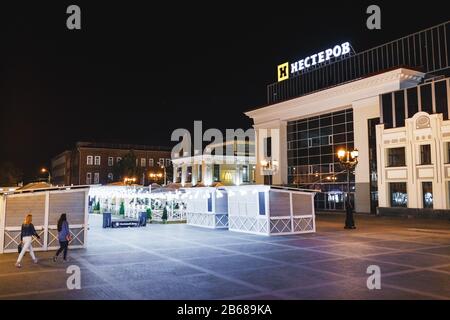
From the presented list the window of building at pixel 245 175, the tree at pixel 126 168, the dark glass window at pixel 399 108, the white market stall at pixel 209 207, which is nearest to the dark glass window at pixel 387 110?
the dark glass window at pixel 399 108

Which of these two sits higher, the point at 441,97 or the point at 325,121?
the point at 325,121

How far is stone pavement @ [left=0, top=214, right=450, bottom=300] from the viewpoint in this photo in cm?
970

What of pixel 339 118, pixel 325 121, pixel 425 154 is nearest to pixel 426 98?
pixel 425 154

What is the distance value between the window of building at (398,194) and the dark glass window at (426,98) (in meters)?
6.84

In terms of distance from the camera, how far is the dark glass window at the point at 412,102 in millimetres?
34250

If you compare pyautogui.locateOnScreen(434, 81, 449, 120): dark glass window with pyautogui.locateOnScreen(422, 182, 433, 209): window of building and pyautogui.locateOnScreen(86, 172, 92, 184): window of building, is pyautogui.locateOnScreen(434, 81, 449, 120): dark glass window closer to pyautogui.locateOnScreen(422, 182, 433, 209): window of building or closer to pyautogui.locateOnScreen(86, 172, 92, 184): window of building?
pyautogui.locateOnScreen(422, 182, 433, 209): window of building

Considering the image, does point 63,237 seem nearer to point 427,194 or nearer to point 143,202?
point 143,202

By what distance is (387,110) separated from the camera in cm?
3672

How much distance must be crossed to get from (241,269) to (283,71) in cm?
4646

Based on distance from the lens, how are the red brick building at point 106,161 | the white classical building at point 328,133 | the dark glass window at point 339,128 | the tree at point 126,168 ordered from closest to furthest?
the white classical building at point 328,133
the dark glass window at point 339,128
the tree at point 126,168
the red brick building at point 106,161

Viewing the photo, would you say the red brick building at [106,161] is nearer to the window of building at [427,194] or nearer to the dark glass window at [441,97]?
the window of building at [427,194]

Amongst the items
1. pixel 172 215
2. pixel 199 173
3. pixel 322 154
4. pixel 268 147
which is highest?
pixel 268 147
